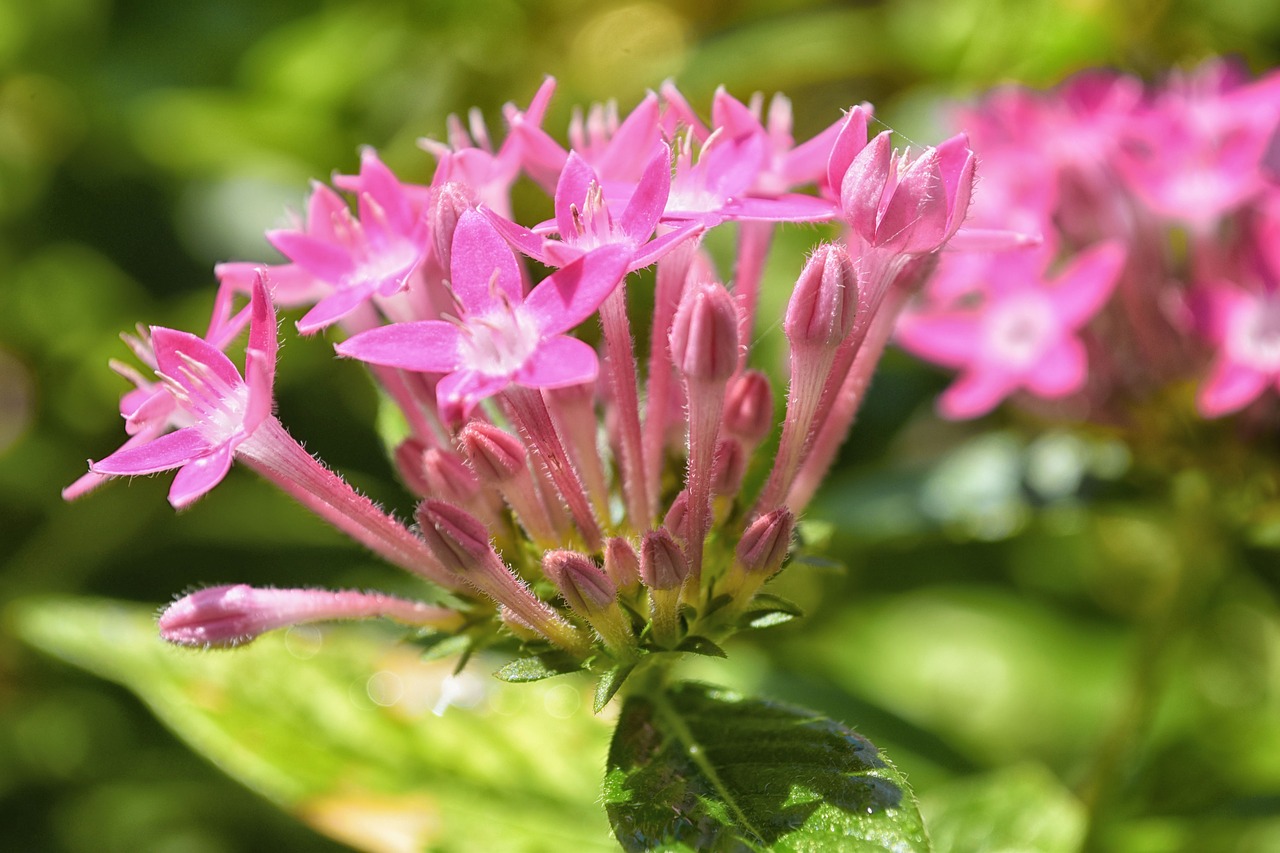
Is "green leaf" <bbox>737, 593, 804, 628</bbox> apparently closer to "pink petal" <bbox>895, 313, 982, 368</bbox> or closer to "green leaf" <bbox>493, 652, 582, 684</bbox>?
"green leaf" <bbox>493, 652, 582, 684</bbox>

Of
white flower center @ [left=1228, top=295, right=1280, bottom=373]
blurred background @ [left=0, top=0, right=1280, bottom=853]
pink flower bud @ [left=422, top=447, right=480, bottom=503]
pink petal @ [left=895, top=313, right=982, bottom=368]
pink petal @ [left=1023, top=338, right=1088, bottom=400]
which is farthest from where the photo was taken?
blurred background @ [left=0, top=0, right=1280, bottom=853]

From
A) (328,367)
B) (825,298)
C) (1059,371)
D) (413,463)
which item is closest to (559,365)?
(825,298)

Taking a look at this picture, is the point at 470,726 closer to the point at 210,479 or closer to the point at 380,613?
the point at 380,613

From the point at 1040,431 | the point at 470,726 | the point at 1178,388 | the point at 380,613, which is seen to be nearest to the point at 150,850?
the point at 470,726

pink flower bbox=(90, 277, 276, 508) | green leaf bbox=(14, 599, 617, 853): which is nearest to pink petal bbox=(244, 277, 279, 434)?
pink flower bbox=(90, 277, 276, 508)

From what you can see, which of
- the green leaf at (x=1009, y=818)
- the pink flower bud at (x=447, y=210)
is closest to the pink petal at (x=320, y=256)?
the pink flower bud at (x=447, y=210)

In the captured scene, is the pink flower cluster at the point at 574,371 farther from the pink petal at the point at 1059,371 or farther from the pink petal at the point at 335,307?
the pink petal at the point at 1059,371
